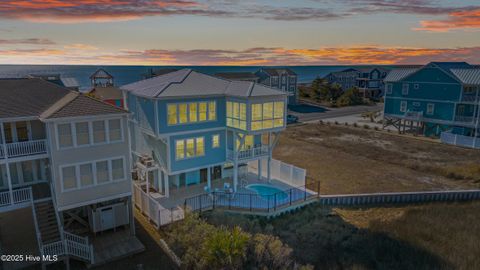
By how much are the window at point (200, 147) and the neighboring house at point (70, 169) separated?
550 cm

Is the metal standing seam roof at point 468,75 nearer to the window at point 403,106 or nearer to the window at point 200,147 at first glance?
the window at point 403,106

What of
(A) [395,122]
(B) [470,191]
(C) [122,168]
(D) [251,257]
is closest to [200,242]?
(D) [251,257]

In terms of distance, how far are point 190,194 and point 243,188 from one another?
3696 millimetres

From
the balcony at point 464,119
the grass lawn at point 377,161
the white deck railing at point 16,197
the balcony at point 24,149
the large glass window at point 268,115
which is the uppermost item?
the large glass window at point 268,115

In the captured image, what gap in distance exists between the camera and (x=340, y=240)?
17281mm

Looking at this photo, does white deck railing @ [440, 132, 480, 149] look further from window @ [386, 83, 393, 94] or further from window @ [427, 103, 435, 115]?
window @ [386, 83, 393, 94]

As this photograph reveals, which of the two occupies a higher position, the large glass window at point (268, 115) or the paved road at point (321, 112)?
the large glass window at point (268, 115)

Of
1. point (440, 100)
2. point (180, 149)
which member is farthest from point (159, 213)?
point (440, 100)

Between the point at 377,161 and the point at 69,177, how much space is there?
26189 mm

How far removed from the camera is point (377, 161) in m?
30.5

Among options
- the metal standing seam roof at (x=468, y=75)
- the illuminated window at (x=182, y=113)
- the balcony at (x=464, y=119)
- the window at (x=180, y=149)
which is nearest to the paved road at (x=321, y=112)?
the balcony at (x=464, y=119)

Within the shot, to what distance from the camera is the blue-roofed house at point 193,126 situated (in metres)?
19.7

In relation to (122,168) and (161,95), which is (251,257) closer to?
(122,168)

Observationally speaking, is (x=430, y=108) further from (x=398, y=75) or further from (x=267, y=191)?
(x=267, y=191)
